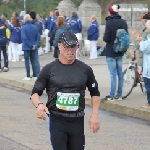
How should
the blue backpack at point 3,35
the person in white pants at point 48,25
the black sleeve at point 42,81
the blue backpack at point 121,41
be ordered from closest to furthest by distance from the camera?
the black sleeve at point 42,81, the blue backpack at point 121,41, the blue backpack at point 3,35, the person in white pants at point 48,25

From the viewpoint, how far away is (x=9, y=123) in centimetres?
1135

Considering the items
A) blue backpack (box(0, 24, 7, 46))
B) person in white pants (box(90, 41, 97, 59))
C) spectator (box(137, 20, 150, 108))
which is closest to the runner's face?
spectator (box(137, 20, 150, 108))

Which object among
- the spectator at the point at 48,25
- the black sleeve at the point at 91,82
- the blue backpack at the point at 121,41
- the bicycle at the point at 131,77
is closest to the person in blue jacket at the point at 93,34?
the spectator at the point at 48,25

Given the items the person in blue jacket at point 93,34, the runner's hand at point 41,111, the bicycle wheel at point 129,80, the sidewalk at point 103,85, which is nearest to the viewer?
the runner's hand at point 41,111

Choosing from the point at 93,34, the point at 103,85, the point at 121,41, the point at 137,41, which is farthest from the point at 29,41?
the point at 93,34

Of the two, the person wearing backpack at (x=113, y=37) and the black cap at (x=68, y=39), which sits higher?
the black cap at (x=68, y=39)

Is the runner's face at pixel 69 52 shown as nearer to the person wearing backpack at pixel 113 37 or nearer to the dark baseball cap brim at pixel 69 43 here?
Result: the dark baseball cap brim at pixel 69 43

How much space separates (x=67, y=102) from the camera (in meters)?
6.31

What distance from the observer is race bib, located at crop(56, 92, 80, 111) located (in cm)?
633

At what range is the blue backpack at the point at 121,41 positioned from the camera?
1294 centimetres

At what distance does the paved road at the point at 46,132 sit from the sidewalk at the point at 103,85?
0.67ft

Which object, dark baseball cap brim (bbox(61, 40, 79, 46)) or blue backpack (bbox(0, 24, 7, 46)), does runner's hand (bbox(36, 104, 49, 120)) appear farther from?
blue backpack (bbox(0, 24, 7, 46))

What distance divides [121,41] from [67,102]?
22.2 ft

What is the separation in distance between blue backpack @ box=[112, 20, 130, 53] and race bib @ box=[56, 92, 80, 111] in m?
6.66
